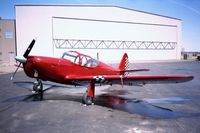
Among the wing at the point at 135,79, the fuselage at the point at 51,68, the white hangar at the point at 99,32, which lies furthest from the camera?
the white hangar at the point at 99,32

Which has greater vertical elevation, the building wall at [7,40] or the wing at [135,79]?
the building wall at [7,40]

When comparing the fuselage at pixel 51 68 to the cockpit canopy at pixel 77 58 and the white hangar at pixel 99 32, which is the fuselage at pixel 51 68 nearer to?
the cockpit canopy at pixel 77 58

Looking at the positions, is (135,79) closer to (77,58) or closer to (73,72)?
(73,72)

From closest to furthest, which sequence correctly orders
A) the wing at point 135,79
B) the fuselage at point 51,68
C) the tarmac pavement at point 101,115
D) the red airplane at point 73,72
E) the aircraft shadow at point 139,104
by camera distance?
the tarmac pavement at point 101,115 → the aircraft shadow at point 139,104 → the wing at point 135,79 → the red airplane at point 73,72 → the fuselage at point 51,68

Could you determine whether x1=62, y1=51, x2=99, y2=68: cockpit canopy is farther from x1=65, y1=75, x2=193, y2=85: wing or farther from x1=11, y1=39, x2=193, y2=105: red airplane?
x1=65, y1=75, x2=193, y2=85: wing

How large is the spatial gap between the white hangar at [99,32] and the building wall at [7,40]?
2296mm

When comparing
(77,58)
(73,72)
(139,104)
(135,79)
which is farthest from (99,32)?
(135,79)

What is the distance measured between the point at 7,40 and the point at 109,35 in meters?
22.3

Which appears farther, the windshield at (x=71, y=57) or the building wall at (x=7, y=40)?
the building wall at (x=7, y=40)

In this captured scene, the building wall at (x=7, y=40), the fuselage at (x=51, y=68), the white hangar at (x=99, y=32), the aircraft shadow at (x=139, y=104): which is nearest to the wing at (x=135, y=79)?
the fuselage at (x=51, y=68)

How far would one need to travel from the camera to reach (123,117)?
7.55 m

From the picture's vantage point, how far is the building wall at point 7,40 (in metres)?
41.4

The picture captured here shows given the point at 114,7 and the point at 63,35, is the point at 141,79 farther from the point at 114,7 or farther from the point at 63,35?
the point at 114,7

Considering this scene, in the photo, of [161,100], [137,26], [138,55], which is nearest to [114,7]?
[137,26]
